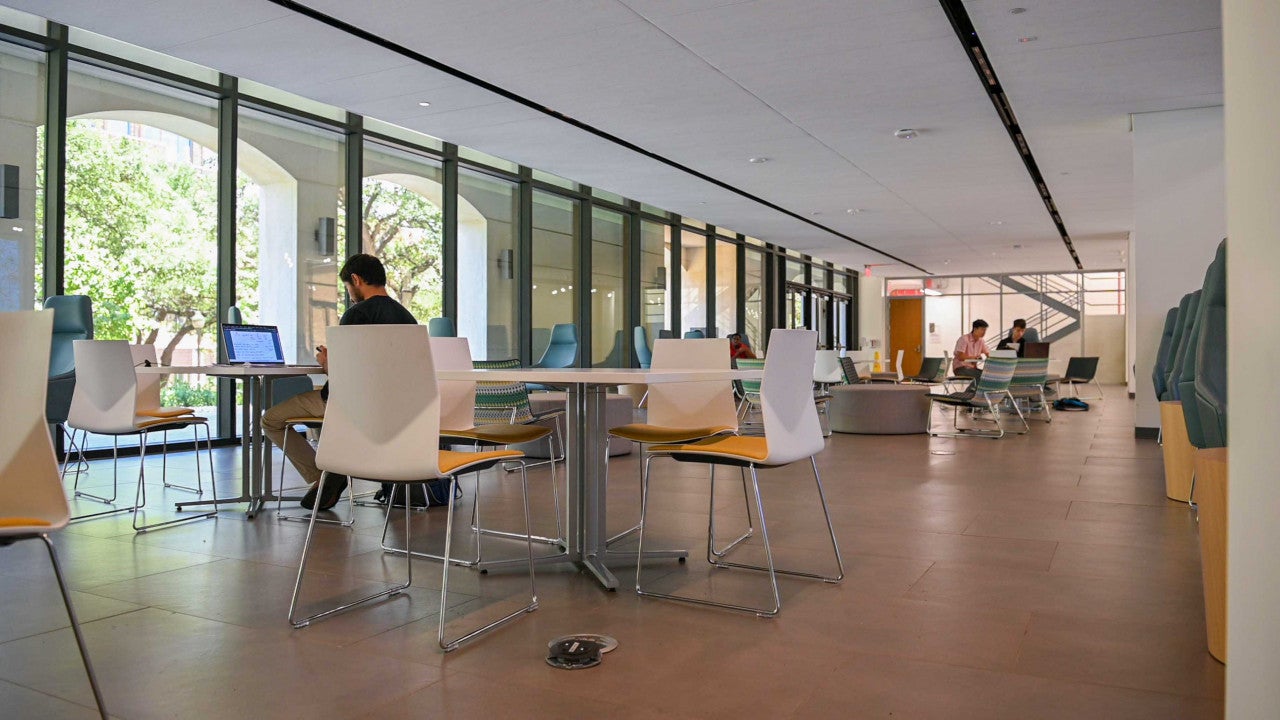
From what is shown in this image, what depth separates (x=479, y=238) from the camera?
10.8 meters

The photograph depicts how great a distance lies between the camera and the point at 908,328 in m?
25.4

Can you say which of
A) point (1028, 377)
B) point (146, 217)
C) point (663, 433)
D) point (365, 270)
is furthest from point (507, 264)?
point (663, 433)

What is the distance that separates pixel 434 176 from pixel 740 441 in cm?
771

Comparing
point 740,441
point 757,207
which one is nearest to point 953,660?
point 740,441

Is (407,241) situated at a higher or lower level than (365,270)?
higher

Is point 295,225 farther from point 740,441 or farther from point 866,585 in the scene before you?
point 866,585

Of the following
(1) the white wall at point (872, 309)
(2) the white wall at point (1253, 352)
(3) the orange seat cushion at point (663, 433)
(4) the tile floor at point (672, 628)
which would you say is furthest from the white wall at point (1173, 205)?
(1) the white wall at point (872, 309)

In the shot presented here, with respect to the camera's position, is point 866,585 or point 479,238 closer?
point 866,585

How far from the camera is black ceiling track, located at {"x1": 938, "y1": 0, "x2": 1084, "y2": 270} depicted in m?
5.42

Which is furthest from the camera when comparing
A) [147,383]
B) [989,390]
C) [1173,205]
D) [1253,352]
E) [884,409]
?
[884,409]

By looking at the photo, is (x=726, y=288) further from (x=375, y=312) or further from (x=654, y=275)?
(x=375, y=312)

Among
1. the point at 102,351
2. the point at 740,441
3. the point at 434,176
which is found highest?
the point at 434,176

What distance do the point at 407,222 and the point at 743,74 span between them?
4686mm

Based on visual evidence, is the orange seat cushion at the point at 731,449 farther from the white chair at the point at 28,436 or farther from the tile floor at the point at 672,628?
the white chair at the point at 28,436
